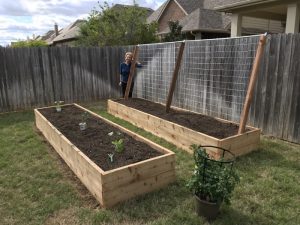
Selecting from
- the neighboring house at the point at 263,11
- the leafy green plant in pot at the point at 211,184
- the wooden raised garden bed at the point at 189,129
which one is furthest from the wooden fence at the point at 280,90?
the neighboring house at the point at 263,11

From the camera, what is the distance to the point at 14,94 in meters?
8.02

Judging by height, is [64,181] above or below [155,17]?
below

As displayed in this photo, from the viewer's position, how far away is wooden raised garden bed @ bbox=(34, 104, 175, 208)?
10.3 ft

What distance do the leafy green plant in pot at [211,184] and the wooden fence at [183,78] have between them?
2.73 m

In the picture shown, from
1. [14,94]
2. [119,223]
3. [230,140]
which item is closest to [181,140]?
[230,140]

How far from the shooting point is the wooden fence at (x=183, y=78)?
16.1 ft

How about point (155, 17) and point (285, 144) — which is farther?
point (155, 17)

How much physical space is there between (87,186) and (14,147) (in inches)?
94.2

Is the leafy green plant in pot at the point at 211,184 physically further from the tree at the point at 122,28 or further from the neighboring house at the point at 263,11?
the tree at the point at 122,28

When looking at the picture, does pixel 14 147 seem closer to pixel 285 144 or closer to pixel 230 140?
pixel 230 140

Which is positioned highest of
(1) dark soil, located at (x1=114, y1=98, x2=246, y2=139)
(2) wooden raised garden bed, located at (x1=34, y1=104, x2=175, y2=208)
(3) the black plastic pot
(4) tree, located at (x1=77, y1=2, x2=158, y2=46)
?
(4) tree, located at (x1=77, y1=2, x2=158, y2=46)

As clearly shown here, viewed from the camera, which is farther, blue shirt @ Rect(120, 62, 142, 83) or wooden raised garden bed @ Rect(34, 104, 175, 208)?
blue shirt @ Rect(120, 62, 142, 83)

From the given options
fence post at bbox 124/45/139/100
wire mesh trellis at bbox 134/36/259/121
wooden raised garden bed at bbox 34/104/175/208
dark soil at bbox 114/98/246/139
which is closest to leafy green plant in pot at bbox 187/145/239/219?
wooden raised garden bed at bbox 34/104/175/208

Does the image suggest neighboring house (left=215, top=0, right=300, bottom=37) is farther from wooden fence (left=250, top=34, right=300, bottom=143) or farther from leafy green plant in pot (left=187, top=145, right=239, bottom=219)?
leafy green plant in pot (left=187, top=145, right=239, bottom=219)
